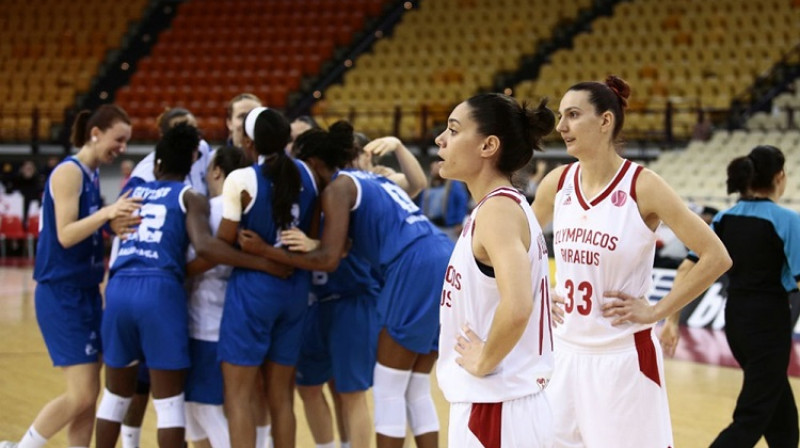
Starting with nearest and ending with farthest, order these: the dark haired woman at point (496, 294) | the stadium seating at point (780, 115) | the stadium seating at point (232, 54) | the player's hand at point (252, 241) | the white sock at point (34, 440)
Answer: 1. the dark haired woman at point (496, 294)
2. the player's hand at point (252, 241)
3. the white sock at point (34, 440)
4. the stadium seating at point (780, 115)
5. the stadium seating at point (232, 54)

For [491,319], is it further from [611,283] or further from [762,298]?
[762,298]

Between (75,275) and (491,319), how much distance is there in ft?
8.47

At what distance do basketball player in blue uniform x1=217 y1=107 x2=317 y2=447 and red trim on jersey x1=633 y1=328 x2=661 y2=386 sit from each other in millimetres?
1511

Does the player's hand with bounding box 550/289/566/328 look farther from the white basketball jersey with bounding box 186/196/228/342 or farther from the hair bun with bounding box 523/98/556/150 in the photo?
the white basketball jersey with bounding box 186/196/228/342

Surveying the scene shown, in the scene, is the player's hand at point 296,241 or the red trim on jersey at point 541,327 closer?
the red trim on jersey at point 541,327

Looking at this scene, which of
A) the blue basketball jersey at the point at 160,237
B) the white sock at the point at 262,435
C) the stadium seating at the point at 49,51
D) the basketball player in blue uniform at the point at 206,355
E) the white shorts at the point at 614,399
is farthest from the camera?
the stadium seating at the point at 49,51

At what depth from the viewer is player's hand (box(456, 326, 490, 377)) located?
9.36 feet

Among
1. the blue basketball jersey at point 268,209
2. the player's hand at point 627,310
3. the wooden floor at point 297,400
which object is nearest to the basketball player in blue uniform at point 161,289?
the blue basketball jersey at point 268,209

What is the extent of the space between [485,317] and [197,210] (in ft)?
6.56

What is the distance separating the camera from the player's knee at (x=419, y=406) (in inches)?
185

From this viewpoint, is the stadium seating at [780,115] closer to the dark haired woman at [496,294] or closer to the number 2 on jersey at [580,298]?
the number 2 on jersey at [580,298]

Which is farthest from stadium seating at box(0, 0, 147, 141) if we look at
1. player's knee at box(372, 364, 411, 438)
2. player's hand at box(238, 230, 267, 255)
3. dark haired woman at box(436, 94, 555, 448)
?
dark haired woman at box(436, 94, 555, 448)

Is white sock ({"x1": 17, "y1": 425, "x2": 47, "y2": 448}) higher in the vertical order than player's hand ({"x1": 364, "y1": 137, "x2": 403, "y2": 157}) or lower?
lower

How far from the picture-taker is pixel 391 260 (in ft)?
15.0
